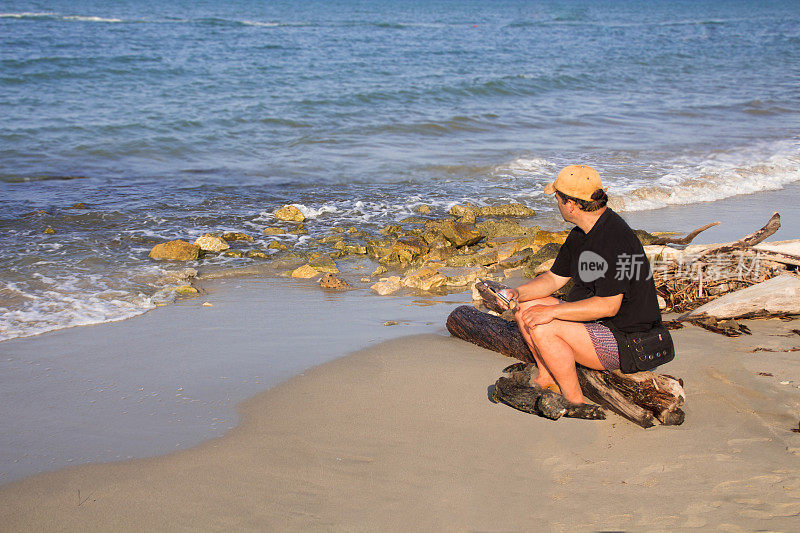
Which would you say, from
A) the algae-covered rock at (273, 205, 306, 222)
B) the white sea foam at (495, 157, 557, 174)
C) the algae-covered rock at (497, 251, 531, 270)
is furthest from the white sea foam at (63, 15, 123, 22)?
the algae-covered rock at (497, 251, 531, 270)

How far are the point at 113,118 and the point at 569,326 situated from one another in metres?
15.1

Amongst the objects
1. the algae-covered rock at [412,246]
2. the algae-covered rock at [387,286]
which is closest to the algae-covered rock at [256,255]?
the algae-covered rock at [412,246]

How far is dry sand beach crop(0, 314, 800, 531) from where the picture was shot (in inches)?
123

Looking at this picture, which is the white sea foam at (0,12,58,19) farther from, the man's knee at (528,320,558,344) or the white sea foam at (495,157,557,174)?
→ the man's knee at (528,320,558,344)

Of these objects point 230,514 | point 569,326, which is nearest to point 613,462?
point 569,326

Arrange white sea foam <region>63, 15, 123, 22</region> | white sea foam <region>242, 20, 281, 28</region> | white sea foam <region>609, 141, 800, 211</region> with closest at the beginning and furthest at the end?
white sea foam <region>609, 141, 800, 211</region> → white sea foam <region>63, 15, 123, 22</region> → white sea foam <region>242, 20, 281, 28</region>

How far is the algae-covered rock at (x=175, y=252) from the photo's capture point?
7789mm

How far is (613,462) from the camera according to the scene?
11.6 feet

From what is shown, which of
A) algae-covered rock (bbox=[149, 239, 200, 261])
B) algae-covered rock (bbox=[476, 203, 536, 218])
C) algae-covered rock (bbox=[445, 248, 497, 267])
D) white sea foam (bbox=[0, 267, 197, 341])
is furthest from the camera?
algae-covered rock (bbox=[476, 203, 536, 218])

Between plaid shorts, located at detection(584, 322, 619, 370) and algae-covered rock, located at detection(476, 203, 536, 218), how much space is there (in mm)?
5873

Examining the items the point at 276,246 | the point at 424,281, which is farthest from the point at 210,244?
the point at 424,281

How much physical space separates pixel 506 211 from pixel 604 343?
5977 millimetres

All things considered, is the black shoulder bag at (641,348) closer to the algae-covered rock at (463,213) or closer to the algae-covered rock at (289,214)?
the algae-covered rock at (463,213)

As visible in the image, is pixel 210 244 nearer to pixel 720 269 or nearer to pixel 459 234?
pixel 459 234
